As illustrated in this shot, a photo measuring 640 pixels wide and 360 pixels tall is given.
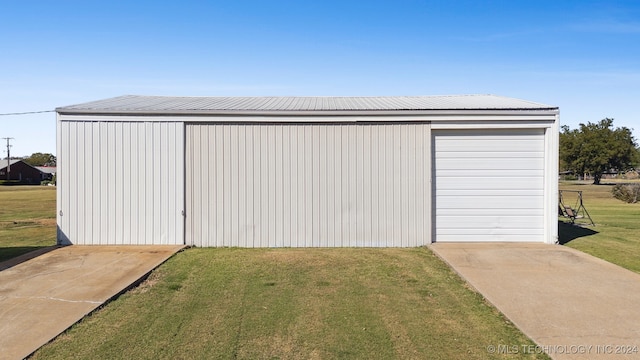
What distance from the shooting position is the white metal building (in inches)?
319

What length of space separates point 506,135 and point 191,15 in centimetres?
934

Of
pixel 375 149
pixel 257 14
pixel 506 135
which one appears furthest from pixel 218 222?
pixel 257 14

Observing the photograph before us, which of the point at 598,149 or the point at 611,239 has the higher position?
the point at 598,149

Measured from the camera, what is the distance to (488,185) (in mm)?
8414

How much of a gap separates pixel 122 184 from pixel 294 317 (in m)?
5.60

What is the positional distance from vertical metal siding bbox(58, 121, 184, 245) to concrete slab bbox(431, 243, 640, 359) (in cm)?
560

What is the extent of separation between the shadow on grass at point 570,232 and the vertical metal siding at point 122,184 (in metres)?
8.60

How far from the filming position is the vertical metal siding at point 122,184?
8.09 m

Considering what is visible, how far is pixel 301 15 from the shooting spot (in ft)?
42.3

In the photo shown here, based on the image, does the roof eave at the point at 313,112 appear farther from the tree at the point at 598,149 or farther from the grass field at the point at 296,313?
the tree at the point at 598,149

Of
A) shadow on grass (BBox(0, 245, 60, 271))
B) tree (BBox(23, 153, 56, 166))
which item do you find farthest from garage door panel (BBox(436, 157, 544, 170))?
tree (BBox(23, 153, 56, 166))

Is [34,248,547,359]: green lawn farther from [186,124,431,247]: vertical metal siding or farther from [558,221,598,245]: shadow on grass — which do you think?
[558,221,598,245]: shadow on grass

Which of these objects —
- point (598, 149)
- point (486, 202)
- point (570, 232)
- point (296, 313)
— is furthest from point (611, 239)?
point (598, 149)

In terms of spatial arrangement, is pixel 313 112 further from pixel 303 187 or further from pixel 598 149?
pixel 598 149
